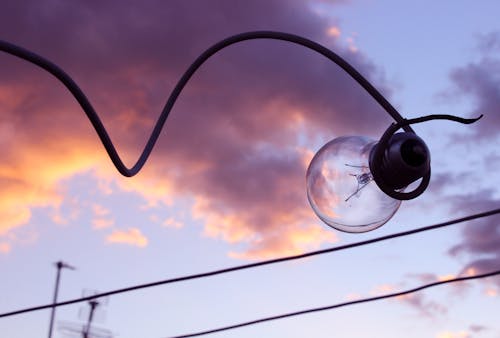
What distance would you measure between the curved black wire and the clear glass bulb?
0.78ft

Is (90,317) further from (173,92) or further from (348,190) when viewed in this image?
(348,190)

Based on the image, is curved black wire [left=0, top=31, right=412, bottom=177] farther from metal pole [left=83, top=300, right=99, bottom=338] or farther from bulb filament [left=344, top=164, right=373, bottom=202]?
metal pole [left=83, top=300, right=99, bottom=338]

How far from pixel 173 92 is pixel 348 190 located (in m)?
0.75

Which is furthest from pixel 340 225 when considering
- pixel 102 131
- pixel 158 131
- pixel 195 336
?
pixel 195 336

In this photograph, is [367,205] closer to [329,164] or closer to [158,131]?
[329,164]

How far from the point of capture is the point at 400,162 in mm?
2414

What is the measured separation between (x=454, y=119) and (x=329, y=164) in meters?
0.50

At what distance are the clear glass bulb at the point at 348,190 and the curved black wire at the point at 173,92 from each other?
0.24 metres

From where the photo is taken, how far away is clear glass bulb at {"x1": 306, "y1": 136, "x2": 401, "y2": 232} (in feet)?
8.36

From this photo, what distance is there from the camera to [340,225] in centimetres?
259

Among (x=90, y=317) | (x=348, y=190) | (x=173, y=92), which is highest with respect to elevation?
(x=90, y=317)

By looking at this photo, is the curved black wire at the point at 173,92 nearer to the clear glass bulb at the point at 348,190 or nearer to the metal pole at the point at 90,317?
the clear glass bulb at the point at 348,190

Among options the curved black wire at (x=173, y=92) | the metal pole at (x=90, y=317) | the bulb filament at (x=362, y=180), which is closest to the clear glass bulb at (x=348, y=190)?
the bulb filament at (x=362, y=180)

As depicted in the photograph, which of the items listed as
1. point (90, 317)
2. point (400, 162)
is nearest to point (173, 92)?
point (400, 162)
